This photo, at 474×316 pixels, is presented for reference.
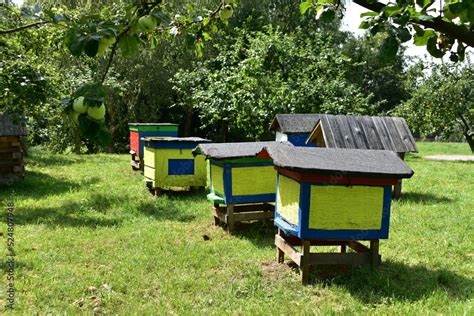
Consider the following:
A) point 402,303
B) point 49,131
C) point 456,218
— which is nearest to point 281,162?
point 402,303

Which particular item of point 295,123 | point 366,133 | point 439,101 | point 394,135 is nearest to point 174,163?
point 295,123

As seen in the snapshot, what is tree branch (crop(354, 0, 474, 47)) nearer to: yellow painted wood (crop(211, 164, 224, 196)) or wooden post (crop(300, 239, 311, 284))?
wooden post (crop(300, 239, 311, 284))

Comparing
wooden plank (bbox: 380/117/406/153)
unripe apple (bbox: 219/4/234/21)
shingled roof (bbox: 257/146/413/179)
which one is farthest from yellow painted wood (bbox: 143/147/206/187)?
unripe apple (bbox: 219/4/234/21)

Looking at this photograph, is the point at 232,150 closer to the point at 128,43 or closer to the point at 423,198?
the point at 423,198

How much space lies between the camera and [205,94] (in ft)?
50.7

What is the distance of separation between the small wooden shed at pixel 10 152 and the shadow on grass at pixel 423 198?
8.19 metres

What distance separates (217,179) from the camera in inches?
272

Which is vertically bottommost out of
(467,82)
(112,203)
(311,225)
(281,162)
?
(112,203)

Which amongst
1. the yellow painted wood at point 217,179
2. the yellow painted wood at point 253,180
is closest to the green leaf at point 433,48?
the yellow painted wood at point 253,180

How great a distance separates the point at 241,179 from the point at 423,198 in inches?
179

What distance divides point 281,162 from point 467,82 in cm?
1874

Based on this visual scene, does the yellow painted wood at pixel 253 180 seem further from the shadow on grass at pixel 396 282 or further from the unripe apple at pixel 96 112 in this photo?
the unripe apple at pixel 96 112

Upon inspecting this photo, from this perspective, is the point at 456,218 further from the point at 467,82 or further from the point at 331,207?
the point at 467,82

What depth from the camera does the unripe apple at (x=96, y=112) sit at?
1.05 meters
